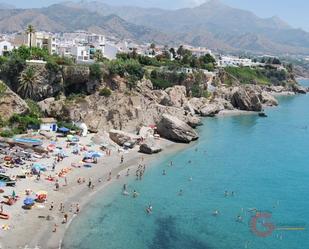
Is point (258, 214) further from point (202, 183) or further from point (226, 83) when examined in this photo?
point (226, 83)

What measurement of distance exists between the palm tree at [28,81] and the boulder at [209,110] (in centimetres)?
3059

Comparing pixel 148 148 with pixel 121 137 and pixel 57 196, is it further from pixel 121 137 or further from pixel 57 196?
pixel 57 196

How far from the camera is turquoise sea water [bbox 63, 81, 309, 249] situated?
30.0m

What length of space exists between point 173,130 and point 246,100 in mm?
37833

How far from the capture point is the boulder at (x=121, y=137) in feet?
172

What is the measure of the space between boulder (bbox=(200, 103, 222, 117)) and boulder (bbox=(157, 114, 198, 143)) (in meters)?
22.8

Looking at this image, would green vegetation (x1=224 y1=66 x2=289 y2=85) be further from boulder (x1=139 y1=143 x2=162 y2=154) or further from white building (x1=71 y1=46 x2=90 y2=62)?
boulder (x1=139 y1=143 x2=162 y2=154)

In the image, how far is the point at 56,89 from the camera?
61.3 metres

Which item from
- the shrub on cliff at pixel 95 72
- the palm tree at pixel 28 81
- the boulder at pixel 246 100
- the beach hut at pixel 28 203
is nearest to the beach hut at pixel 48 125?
the palm tree at pixel 28 81

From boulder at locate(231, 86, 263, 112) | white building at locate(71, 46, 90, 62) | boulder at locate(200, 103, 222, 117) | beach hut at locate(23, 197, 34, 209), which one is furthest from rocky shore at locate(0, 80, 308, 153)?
boulder at locate(231, 86, 263, 112)

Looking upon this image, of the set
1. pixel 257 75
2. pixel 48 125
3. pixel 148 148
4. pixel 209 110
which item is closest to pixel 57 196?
pixel 148 148

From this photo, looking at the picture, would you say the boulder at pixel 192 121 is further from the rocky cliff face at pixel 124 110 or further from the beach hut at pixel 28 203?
the beach hut at pixel 28 203

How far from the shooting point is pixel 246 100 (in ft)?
299

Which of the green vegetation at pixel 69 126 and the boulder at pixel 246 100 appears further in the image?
the boulder at pixel 246 100
